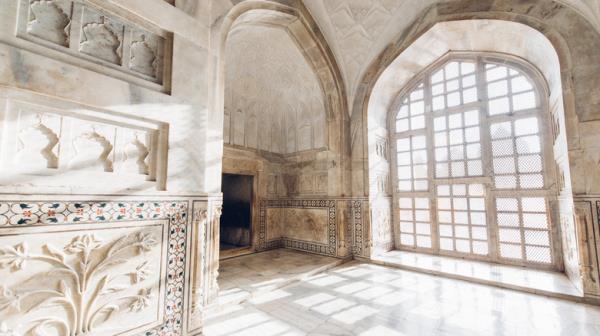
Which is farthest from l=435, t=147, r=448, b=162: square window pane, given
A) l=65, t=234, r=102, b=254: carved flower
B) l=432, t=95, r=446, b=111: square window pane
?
l=65, t=234, r=102, b=254: carved flower

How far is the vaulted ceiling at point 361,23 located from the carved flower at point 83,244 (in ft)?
15.2

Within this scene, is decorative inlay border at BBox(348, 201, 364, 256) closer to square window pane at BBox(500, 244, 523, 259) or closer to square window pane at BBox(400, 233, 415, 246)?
square window pane at BBox(400, 233, 415, 246)

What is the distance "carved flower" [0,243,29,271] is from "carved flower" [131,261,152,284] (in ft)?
2.10

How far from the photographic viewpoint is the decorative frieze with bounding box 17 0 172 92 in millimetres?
1781

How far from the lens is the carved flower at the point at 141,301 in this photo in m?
2.02

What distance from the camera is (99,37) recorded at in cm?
204

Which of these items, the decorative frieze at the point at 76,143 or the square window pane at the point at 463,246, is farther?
the square window pane at the point at 463,246

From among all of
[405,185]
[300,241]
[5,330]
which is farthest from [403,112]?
[5,330]

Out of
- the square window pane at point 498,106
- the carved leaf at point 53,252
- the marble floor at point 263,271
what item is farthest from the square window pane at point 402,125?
the carved leaf at point 53,252

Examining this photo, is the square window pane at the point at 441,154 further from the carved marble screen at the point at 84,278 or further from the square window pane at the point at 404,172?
A: the carved marble screen at the point at 84,278

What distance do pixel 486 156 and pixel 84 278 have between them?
5.86 meters

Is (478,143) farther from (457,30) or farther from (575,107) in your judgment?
(457,30)

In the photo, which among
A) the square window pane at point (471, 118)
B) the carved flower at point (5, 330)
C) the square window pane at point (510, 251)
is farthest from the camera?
the square window pane at point (471, 118)

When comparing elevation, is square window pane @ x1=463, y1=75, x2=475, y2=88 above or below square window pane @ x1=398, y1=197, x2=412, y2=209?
above
